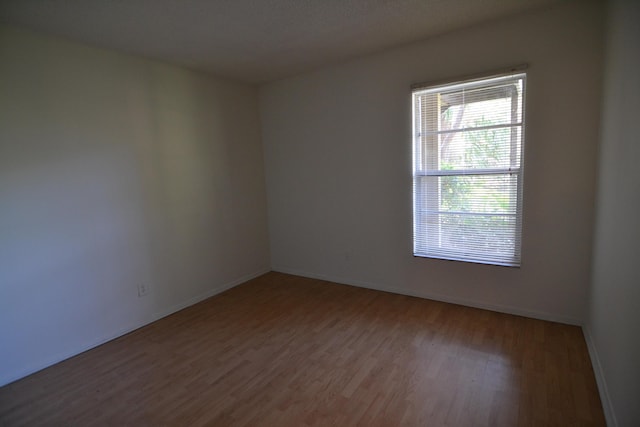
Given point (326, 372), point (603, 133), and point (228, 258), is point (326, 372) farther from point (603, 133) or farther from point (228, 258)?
point (603, 133)

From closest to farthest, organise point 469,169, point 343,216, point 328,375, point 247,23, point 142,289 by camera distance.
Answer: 1. point 328,375
2. point 247,23
3. point 469,169
4. point 142,289
5. point 343,216

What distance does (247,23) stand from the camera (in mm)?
2482

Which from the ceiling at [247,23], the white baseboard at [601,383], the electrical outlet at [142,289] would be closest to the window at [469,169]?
the ceiling at [247,23]

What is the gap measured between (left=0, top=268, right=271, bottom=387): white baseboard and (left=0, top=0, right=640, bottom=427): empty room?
0.02 meters

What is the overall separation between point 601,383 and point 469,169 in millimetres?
1813

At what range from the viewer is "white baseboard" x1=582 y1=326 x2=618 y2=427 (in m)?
1.64

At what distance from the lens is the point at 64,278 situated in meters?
2.58

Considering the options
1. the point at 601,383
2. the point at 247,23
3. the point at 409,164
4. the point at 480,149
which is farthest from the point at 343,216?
the point at 601,383

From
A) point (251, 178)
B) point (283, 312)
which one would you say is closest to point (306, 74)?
point (251, 178)

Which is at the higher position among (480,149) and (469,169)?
(480,149)

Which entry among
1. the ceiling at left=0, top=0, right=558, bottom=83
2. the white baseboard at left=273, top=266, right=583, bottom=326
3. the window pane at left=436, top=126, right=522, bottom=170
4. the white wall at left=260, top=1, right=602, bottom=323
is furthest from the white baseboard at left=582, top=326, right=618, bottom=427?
the ceiling at left=0, top=0, right=558, bottom=83

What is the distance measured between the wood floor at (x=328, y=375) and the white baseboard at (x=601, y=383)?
5cm

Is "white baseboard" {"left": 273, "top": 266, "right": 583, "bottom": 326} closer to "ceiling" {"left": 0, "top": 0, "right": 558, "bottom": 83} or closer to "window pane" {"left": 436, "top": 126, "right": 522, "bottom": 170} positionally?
"window pane" {"left": 436, "top": 126, "right": 522, "bottom": 170}

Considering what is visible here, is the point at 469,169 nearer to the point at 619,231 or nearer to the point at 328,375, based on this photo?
the point at 619,231
